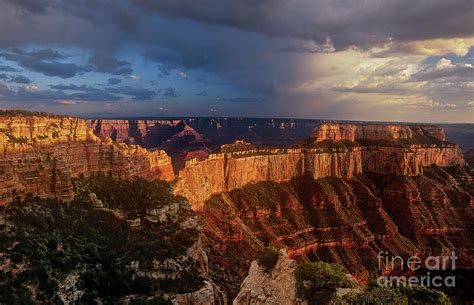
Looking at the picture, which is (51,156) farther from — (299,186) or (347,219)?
(299,186)

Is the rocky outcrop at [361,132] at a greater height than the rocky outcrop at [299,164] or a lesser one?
greater

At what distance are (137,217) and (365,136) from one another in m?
113

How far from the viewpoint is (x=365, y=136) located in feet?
489

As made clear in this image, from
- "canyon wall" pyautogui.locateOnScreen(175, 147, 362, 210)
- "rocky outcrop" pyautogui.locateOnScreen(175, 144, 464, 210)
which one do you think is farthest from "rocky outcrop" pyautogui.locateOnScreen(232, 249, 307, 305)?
"rocky outcrop" pyautogui.locateOnScreen(175, 144, 464, 210)

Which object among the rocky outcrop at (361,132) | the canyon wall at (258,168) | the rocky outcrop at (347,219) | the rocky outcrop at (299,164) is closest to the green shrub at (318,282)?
the rocky outcrop at (347,219)

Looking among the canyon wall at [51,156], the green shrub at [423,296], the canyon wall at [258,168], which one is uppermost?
the canyon wall at [51,156]

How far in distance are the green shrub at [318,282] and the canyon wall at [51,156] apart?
33.4 m

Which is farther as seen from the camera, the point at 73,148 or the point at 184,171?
the point at 184,171

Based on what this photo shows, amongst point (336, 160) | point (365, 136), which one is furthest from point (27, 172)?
point (365, 136)

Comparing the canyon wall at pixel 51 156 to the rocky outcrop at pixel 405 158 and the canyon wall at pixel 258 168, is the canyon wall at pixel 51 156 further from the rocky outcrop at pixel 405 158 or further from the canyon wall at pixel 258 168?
the rocky outcrop at pixel 405 158

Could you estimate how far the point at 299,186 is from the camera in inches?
4638

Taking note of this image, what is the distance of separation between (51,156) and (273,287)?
114 feet

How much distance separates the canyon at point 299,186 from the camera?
51.8m

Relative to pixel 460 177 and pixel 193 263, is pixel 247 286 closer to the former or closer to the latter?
pixel 193 263
